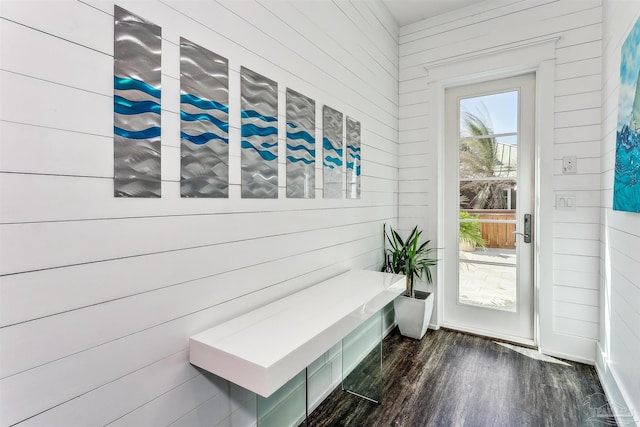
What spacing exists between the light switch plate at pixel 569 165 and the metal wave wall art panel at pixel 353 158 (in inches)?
60.6

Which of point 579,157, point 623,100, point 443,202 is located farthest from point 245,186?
point 579,157

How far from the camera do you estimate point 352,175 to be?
2328mm

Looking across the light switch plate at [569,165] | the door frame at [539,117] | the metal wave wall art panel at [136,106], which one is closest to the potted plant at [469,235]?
the door frame at [539,117]

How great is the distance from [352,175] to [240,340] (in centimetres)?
147

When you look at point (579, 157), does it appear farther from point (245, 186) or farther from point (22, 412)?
point (22, 412)

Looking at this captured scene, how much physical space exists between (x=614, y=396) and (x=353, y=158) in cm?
209

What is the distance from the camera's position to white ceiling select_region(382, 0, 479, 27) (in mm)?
2748

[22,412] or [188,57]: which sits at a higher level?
[188,57]

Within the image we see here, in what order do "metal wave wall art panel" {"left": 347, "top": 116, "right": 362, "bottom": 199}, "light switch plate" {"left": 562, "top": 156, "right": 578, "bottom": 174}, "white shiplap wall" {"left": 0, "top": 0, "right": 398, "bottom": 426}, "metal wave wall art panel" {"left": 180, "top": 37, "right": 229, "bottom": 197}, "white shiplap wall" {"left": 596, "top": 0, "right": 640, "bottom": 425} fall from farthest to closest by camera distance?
"light switch plate" {"left": 562, "top": 156, "right": 578, "bottom": 174} → "metal wave wall art panel" {"left": 347, "top": 116, "right": 362, "bottom": 199} → "white shiplap wall" {"left": 596, "top": 0, "right": 640, "bottom": 425} → "metal wave wall art panel" {"left": 180, "top": 37, "right": 229, "bottom": 197} → "white shiplap wall" {"left": 0, "top": 0, "right": 398, "bottom": 426}

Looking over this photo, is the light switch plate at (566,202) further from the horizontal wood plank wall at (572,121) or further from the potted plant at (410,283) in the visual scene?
the potted plant at (410,283)

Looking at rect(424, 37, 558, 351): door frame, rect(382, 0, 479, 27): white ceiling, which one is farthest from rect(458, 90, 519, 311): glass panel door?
rect(382, 0, 479, 27): white ceiling

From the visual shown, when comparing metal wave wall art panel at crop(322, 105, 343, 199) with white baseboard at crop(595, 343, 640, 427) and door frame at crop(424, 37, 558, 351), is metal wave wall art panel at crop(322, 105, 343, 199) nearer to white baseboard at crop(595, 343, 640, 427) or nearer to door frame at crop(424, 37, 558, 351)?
door frame at crop(424, 37, 558, 351)

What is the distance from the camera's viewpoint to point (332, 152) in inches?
82.1

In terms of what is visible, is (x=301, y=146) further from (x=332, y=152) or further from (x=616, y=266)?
(x=616, y=266)
